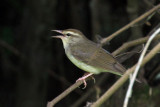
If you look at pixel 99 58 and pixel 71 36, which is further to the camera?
pixel 71 36

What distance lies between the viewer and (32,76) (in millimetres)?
6066

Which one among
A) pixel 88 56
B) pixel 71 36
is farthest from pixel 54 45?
pixel 88 56

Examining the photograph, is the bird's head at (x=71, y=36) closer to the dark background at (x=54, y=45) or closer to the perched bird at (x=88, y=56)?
the perched bird at (x=88, y=56)

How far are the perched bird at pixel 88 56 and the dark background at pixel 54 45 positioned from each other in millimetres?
344

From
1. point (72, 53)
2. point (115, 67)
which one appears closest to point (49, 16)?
point (72, 53)

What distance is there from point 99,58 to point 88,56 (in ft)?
0.63

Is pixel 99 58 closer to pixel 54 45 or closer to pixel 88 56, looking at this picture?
pixel 88 56

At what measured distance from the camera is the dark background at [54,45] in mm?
4223

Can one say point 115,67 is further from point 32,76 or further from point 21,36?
point 21,36

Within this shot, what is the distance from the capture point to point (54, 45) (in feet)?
22.3

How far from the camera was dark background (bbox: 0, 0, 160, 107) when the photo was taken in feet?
13.9

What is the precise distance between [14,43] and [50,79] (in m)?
1.12

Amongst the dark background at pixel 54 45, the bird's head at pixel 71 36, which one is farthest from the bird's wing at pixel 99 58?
the dark background at pixel 54 45

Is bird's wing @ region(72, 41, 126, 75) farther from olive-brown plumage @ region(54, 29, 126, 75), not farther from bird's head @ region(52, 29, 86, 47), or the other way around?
bird's head @ region(52, 29, 86, 47)
